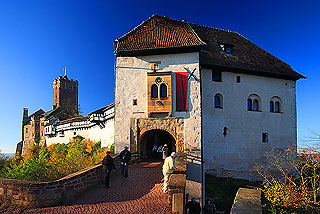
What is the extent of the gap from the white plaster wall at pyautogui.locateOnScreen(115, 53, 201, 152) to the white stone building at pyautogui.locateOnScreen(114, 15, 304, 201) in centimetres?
6

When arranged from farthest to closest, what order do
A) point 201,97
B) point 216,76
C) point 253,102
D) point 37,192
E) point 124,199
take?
point 253,102 < point 216,76 < point 201,97 < point 124,199 < point 37,192

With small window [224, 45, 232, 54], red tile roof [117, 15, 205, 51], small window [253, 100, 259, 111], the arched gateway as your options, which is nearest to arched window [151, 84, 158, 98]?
the arched gateway

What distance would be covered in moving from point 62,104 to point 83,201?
178 feet

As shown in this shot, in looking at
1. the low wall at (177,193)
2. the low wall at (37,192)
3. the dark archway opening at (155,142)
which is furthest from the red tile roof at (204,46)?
the low wall at (37,192)

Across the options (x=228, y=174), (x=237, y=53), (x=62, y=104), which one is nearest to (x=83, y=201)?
(x=228, y=174)

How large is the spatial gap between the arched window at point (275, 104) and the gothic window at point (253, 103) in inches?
48.4

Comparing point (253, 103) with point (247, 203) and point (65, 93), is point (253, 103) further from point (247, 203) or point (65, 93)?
point (65, 93)

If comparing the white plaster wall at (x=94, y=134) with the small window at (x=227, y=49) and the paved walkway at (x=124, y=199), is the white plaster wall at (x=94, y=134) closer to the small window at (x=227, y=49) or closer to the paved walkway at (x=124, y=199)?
the small window at (x=227, y=49)

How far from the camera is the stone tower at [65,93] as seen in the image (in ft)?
185

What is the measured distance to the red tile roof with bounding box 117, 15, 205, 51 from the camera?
13.6 metres

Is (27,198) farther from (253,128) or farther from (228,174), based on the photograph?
(253,128)

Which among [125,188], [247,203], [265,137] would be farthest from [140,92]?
[265,137]

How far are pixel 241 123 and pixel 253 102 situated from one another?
206cm

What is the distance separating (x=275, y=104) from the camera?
17.9m
